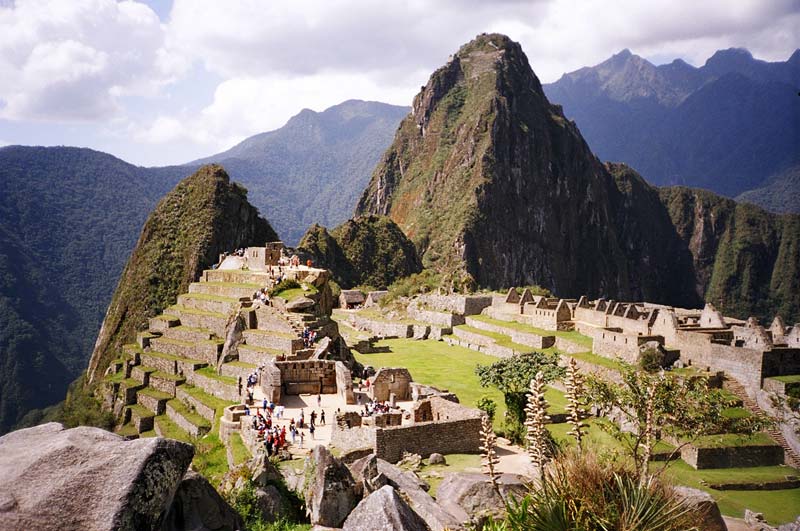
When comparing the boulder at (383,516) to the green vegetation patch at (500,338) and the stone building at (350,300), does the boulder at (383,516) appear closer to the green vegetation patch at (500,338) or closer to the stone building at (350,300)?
the green vegetation patch at (500,338)

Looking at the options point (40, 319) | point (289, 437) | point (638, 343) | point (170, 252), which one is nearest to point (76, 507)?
point (289, 437)

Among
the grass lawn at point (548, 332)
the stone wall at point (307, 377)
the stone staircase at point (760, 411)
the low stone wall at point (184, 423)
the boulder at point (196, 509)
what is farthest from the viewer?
the grass lawn at point (548, 332)

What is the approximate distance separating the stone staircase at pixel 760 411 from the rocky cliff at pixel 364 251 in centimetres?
7804

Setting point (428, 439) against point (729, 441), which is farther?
point (729, 441)

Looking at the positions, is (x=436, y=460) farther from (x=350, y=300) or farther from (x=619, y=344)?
(x=350, y=300)

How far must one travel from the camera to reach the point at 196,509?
25.4ft

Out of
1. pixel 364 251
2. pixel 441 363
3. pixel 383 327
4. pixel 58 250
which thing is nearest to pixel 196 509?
pixel 441 363

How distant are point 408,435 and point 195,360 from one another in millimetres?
21077

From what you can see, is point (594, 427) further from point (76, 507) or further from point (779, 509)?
point (76, 507)

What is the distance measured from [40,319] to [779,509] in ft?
319

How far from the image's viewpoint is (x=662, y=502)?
7949mm

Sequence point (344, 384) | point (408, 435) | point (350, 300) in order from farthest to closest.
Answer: point (350, 300) → point (344, 384) → point (408, 435)

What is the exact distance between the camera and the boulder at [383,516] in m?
7.15

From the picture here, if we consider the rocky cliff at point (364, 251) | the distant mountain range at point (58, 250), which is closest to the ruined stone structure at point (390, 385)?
the distant mountain range at point (58, 250)
